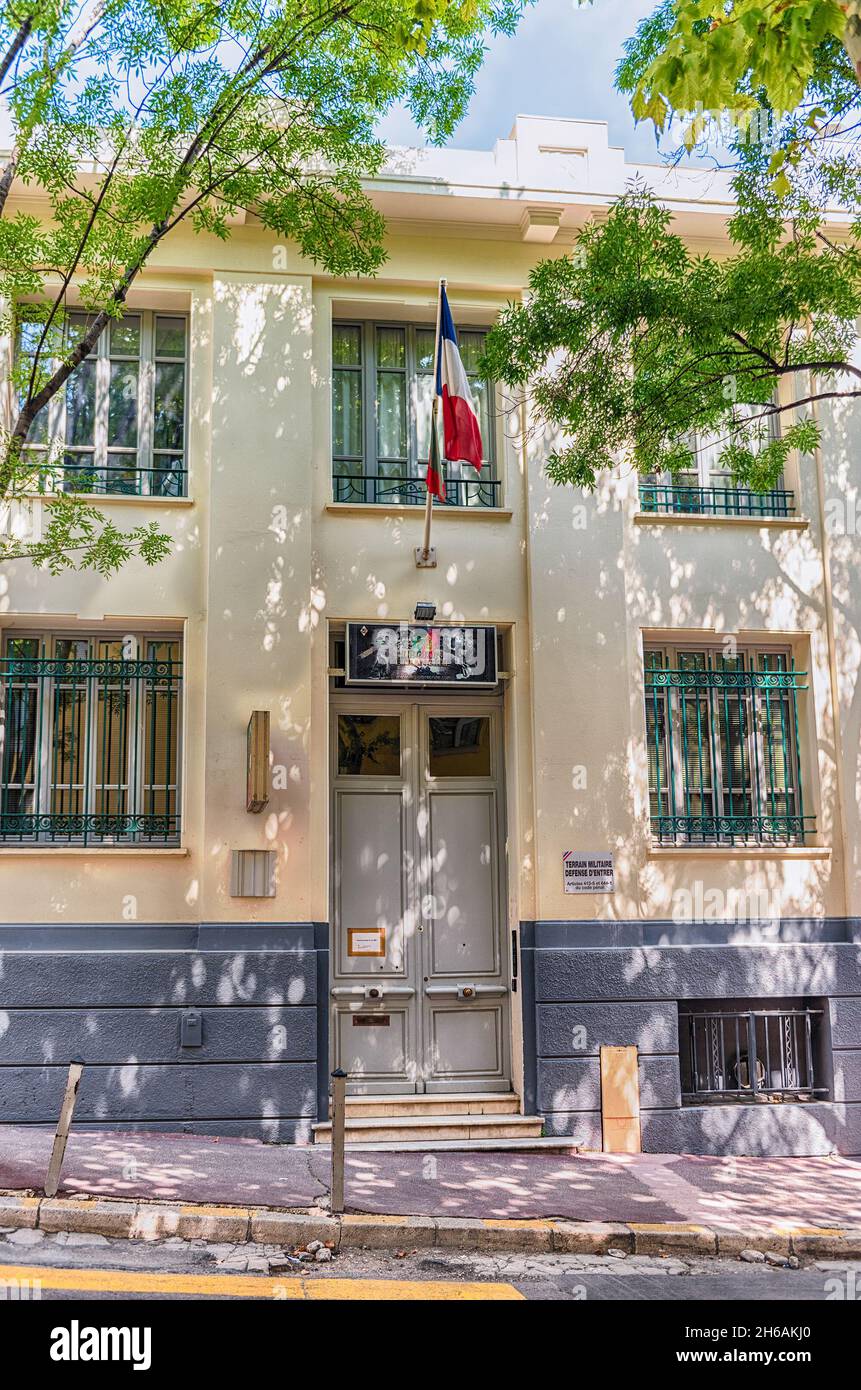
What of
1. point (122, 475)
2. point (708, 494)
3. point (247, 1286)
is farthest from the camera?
point (708, 494)

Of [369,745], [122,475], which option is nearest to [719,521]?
[369,745]

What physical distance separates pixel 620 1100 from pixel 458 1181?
217 centimetres

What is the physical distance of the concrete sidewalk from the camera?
328 inches

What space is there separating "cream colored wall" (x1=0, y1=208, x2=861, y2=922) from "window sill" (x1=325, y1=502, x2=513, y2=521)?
3 cm

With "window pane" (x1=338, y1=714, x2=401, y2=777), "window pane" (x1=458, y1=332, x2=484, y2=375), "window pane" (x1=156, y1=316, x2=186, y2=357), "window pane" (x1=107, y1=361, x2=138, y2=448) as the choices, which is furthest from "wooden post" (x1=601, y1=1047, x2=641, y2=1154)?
"window pane" (x1=156, y1=316, x2=186, y2=357)

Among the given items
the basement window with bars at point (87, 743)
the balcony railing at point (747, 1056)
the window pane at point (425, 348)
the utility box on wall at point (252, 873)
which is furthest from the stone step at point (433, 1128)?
the window pane at point (425, 348)

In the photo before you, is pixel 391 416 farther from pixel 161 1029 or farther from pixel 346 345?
pixel 161 1029

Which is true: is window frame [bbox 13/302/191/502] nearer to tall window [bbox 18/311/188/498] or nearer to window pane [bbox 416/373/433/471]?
tall window [bbox 18/311/188/498]

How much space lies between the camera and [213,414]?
11.3m

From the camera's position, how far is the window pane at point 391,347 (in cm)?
1217

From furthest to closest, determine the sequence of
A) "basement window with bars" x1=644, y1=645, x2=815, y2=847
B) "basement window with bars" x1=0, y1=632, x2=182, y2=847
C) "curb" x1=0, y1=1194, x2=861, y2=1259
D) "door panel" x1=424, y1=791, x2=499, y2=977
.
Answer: "basement window with bars" x1=644, y1=645, x2=815, y2=847 < "door panel" x1=424, y1=791, x2=499, y2=977 < "basement window with bars" x1=0, y1=632, x2=182, y2=847 < "curb" x1=0, y1=1194, x2=861, y2=1259

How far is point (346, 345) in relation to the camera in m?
12.1

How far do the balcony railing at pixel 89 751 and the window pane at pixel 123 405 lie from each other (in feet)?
7.13

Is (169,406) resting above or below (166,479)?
above
